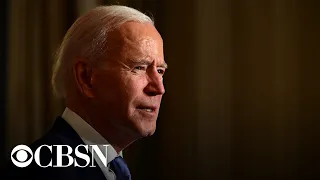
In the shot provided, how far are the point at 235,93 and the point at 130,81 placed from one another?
58cm

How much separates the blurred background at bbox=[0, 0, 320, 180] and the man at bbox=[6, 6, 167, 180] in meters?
0.45

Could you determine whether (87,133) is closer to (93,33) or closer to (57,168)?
(57,168)

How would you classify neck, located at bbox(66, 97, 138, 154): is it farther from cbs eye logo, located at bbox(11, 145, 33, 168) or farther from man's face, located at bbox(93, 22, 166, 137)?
cbs eye logo, located at bbox(11, 145, 33, 168)

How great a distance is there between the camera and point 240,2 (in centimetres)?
155

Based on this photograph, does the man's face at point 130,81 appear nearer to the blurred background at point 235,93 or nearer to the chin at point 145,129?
the chin at point 145,129

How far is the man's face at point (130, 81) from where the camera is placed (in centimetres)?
105

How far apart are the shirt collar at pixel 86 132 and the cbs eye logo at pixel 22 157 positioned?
11 centimetres

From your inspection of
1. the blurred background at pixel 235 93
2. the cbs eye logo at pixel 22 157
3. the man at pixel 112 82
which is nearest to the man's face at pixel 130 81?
the man at pixel 112 82

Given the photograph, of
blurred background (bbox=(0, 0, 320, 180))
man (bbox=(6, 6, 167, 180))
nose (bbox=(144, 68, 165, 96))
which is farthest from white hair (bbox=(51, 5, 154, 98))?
blurred background (bbox=(0, 0, 320, 180))

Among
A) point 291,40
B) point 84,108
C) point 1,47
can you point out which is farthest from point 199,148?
point 1,47

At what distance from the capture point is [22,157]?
3.50 ft

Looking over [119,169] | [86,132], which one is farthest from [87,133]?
[119,169]

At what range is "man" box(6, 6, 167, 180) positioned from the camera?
1050 mm

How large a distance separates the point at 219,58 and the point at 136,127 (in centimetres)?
56
